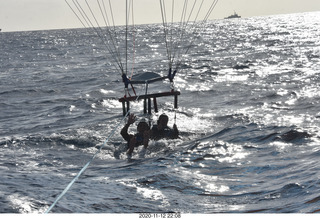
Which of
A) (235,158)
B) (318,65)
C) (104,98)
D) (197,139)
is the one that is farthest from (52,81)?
(235,158)

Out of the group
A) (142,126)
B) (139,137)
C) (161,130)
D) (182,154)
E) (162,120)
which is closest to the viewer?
(182,154)

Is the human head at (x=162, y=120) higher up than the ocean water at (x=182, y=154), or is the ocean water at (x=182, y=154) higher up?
the human head at (x=162, y=120)

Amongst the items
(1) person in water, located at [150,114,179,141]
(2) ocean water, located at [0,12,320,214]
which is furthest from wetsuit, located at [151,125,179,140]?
(2) ocean water, located at [0,12,320,214]

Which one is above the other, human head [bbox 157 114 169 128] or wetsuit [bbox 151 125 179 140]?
human head [bbox 157 114 169 128]

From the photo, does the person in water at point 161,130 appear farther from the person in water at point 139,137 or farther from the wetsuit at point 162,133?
the person in water at point 139,137

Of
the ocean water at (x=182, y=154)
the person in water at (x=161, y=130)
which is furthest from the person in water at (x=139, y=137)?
the person in water at (x=161, y=130)

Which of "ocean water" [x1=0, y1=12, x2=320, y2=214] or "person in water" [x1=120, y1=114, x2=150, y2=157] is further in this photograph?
"person in water" [x1=120, y1=114, x2=150, y2=157]

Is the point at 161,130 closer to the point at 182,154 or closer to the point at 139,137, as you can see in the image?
the point at 139,137

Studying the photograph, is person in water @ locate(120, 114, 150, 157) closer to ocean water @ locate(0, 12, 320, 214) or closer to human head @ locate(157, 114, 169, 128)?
ocean water @ locate(0, 12, 320, 214)

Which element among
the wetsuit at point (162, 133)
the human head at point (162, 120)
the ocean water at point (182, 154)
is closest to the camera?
the ocean water at point (182, 154)

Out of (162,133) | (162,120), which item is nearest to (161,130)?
(162,133)

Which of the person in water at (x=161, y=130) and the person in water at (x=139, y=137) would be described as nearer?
the person in water at (x=139, y=137)

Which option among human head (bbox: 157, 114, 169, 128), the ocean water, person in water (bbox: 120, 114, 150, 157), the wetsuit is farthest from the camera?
the wetsuit

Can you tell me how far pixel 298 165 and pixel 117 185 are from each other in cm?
389
